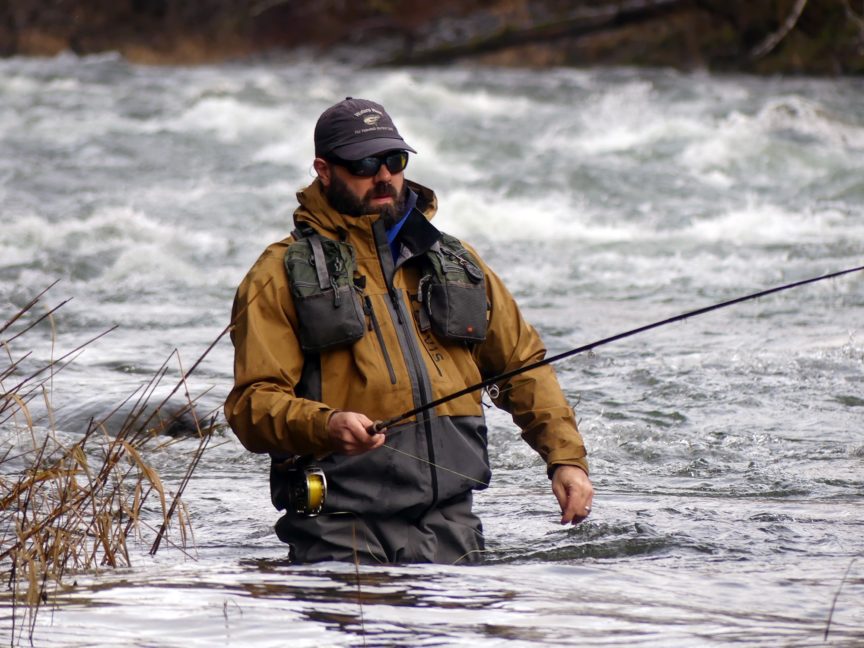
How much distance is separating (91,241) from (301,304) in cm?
903

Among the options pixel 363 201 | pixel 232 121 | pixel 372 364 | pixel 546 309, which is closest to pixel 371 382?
pixel 372 364

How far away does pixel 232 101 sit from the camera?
1791 centimetres

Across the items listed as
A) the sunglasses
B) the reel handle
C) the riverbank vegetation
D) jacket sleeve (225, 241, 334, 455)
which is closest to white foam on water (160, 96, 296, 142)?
the riverbank vegetation

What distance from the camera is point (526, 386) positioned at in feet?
13.7

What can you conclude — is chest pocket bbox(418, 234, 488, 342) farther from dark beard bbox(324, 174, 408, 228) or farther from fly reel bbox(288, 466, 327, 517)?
fly reel bbox(288, 466, 327, 517)

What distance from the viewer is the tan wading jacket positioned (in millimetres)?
3777

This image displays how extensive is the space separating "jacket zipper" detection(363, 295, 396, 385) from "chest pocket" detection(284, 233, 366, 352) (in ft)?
0.11

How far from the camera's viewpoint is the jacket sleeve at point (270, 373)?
3664 millimetres

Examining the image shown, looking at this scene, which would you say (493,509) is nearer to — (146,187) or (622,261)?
(622,261)

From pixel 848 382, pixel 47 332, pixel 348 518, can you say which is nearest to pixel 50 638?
pixel 348 518

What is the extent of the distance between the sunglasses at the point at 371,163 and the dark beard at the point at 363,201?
0.04m

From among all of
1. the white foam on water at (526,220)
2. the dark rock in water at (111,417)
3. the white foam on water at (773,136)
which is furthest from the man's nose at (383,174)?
the white foam on water at (773,136)

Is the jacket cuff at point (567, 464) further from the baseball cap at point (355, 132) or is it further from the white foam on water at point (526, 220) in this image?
the white foam on water at point (526, 220)

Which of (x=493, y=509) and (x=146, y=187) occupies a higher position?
(x=146, y=187)
